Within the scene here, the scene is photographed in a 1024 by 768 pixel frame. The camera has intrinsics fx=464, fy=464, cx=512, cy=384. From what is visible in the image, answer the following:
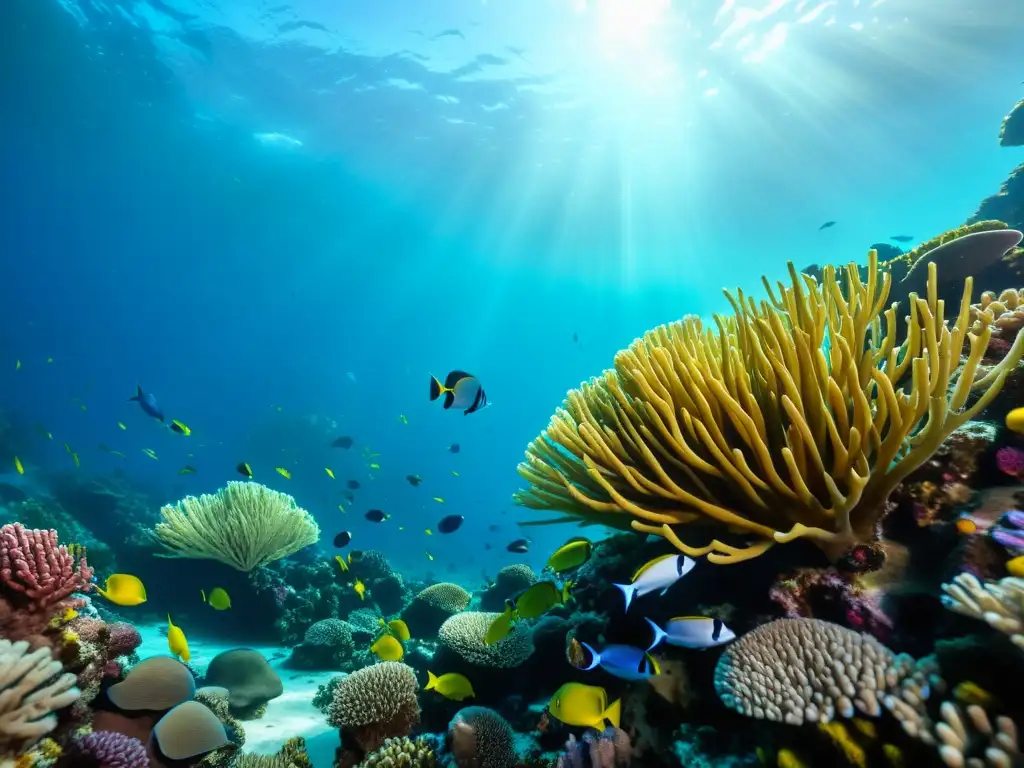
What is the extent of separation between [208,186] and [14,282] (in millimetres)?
49092

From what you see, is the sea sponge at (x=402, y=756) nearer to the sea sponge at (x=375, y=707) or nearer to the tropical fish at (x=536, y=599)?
the sea sponge at (x=375, y=707)

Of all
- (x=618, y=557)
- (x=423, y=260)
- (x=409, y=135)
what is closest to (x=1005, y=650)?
(x=618, y=557)

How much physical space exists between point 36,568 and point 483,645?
3.31m

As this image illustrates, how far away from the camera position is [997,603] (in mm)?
1587

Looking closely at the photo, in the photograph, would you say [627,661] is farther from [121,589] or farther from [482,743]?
[121,589]

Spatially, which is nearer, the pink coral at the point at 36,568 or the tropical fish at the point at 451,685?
the pink coral at the point at 36,568

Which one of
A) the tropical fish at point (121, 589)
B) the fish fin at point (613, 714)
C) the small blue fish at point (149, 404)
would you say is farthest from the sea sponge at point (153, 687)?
the small blue fish at point (149, 404)

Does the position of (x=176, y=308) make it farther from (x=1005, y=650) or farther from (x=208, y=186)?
(x=1005, y=650)

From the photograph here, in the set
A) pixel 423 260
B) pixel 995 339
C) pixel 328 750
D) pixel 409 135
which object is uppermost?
pixel 423 260

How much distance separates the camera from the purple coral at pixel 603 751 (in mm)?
2555

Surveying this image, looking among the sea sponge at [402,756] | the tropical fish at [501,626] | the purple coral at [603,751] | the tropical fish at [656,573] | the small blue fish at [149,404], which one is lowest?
the sea sponge at [402,756]

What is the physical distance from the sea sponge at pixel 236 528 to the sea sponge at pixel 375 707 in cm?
415

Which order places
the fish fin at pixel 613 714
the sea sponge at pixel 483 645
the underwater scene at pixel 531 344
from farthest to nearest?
the sea sponge at pixel 483 645 < the fish fin at pixel 613 714 < the underwater scene at pixel 531 344

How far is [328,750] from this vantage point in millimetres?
4461
